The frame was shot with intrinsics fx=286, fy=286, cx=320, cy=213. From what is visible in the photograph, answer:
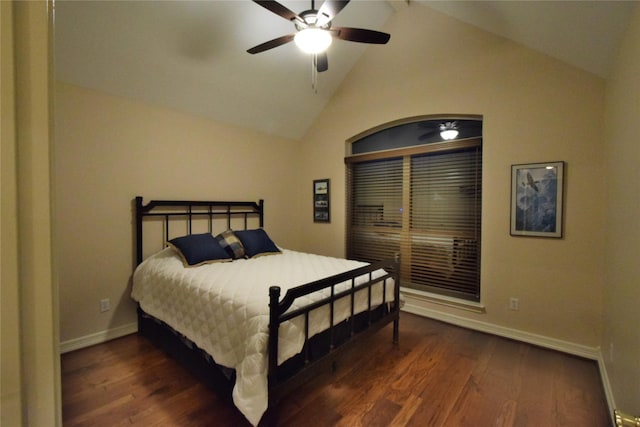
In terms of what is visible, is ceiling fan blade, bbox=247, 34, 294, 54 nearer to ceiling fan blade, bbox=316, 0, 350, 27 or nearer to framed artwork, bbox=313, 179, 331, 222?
ceiling fan blade, bbox=316, 0, 350, 27

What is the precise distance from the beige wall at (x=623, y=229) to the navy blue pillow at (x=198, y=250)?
9.77 feet

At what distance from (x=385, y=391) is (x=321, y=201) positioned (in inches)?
110

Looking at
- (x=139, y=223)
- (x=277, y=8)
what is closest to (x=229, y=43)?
(x=277, y=8)

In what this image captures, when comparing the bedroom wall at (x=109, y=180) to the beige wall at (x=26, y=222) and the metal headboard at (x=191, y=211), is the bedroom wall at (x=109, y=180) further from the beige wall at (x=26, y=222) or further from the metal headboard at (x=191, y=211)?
the beige wall at (x=26, y=222)

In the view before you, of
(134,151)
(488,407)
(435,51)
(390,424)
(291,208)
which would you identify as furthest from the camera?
(291,208)

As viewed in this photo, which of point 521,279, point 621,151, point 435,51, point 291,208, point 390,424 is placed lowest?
point 390,424

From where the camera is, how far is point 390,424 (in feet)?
5.69

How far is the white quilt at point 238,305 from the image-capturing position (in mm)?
1572

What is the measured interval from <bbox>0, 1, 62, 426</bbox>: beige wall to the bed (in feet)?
4.18

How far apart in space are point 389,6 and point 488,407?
3.93 m

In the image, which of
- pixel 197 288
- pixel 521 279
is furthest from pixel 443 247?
pixel 197 288

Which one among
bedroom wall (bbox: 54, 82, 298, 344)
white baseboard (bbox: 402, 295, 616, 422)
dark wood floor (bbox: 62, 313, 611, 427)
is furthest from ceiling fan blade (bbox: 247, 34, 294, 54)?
white baseboard (bbox: 402, 295, 616, 422)

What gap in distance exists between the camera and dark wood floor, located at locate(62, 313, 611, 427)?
1784 mm

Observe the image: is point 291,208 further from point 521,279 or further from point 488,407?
point 488,407
